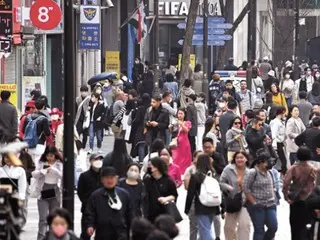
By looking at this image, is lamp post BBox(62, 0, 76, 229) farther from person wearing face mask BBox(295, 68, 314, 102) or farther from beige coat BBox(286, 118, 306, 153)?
person wearing face mask BBox(295, 68, 314, 102)

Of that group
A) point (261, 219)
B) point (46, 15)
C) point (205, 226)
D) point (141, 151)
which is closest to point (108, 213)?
point (205, 226)

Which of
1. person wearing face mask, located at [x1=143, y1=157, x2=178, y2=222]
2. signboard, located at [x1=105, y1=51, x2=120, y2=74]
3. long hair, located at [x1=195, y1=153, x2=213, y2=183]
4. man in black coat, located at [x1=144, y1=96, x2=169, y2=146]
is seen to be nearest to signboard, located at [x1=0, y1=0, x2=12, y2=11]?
man in black coat, located at [x1=144, y1=96, x2=169, y2=146]

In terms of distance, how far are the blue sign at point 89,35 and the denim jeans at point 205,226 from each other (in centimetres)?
1801

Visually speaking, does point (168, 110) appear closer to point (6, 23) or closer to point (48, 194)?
point (6, 23)

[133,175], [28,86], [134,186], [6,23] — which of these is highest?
[6,23]

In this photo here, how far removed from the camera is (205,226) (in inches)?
744

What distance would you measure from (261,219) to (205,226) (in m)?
1.02

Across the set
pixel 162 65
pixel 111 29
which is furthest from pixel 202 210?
pixel 162 65

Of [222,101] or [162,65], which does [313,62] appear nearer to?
[162,65]

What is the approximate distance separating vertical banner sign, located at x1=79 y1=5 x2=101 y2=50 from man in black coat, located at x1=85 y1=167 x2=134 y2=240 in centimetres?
1989

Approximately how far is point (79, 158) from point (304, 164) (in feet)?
18.1

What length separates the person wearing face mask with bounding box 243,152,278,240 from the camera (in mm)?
19375

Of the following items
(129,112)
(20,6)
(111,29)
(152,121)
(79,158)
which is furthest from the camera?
(111,29)

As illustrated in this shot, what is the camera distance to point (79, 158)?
79.2ft
